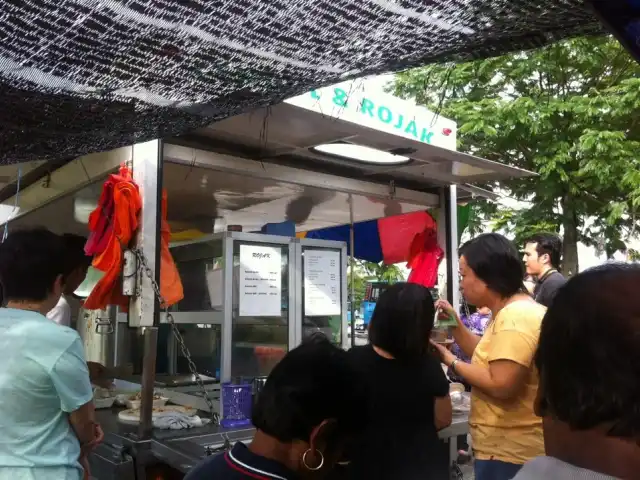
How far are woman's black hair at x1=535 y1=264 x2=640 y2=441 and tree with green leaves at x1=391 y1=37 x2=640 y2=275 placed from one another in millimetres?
6425

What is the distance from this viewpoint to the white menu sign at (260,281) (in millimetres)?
3359

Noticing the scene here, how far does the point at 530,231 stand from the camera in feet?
28.4

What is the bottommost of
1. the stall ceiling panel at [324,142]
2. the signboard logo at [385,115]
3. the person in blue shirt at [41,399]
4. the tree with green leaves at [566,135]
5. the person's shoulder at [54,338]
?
the person in blue shirt at [41,399]

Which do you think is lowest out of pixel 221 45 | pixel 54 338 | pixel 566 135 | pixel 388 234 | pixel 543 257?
pixel 54 338

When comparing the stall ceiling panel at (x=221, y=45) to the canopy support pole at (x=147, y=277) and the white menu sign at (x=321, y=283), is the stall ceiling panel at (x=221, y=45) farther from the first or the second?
the white menu sign at (x=321, y=283)

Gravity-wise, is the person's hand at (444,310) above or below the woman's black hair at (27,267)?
below

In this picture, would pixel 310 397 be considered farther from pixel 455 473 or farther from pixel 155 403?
pixel 455 473

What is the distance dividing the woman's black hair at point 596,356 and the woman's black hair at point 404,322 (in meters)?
1.23


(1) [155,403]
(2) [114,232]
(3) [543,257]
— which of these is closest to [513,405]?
(2) [114,232]

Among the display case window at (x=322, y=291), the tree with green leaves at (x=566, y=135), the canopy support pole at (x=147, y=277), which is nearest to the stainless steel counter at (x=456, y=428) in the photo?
the display case window at (x=322, y=291)

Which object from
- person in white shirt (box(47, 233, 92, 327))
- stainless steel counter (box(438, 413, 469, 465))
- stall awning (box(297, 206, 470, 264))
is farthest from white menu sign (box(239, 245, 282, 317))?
stall awning (box(297, 206, 470, 264))

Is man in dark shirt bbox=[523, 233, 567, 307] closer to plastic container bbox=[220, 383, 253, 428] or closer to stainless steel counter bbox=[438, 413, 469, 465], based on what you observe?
stainless steel counter bbox=[438, 413, 469, 465]

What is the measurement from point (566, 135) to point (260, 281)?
6.44 m

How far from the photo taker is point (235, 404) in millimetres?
2848
